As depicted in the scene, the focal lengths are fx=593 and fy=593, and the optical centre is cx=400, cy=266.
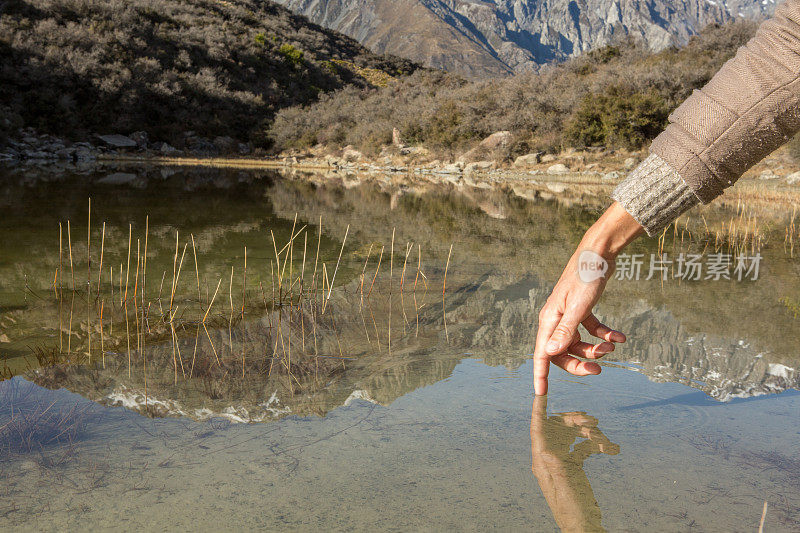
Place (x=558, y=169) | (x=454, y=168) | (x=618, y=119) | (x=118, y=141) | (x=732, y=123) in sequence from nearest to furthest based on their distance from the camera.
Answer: (x=732, y=123)
(x=618, y=119)
(x=558, y=169)
(x=454, y=168)
(x=118, y=141)

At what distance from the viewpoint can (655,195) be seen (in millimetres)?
1065

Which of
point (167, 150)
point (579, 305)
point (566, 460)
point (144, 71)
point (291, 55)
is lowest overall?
point (167, 150)

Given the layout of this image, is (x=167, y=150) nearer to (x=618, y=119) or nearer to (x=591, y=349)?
(x=618, y=119)

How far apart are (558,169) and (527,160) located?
2.17 m

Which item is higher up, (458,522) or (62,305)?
(458,522)

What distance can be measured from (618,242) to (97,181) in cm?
1590

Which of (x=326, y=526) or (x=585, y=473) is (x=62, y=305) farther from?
(x=585, y=473)

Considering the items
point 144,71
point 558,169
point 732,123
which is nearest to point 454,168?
point 558,169

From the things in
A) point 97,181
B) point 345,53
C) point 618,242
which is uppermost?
point 345,53

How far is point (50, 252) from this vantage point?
5672mm

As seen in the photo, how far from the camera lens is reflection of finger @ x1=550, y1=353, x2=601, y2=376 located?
→ 1.32 meters

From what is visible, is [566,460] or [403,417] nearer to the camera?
[566,460]

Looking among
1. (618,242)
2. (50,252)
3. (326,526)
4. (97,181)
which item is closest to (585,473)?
(326,526)

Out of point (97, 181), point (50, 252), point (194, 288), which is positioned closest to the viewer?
point (194, 288)
